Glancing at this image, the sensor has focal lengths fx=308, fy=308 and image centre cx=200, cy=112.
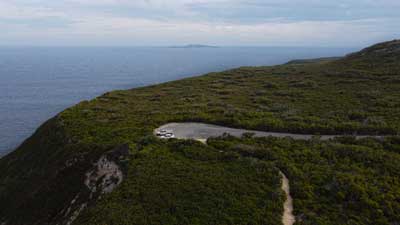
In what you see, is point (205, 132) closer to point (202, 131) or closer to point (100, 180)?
point (202, 131)

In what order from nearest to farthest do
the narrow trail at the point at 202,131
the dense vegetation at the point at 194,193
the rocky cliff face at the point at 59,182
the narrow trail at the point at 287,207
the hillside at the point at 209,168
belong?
the narrow trail at the point at 287,207 → the dense vegetation at the point at 194,193 → the hillside at the point at 209,168 → the rocky cliff face at the point at 59,182 → the narrow trail at the point at 202,131

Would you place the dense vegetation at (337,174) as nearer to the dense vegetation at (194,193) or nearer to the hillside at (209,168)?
the hillside at (209,168)

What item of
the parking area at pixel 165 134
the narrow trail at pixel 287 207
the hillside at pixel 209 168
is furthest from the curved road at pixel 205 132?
the narrow trail at pixel 287 207

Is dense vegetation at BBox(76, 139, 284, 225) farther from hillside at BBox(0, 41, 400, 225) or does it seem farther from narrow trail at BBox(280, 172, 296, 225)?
narrow trail at BBox(280, 172, 296, 225)

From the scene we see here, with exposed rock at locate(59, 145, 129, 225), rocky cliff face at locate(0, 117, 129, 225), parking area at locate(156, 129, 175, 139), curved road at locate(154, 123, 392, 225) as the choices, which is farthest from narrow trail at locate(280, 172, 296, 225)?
parking area at locate(156, 129, 175, 139)

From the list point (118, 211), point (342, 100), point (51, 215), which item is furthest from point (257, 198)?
point (342, 100)

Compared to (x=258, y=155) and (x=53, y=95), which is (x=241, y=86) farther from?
(x=53, y=95)
